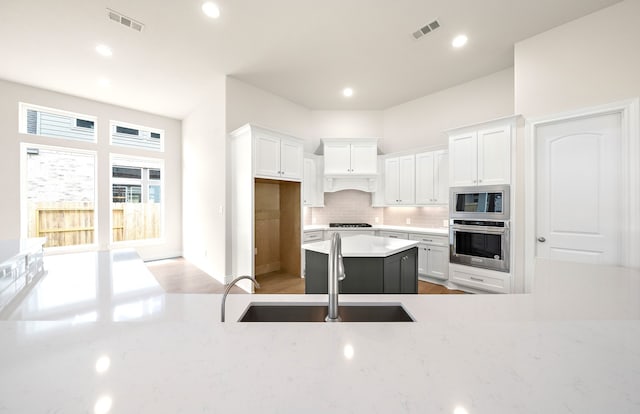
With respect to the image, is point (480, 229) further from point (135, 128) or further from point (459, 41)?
point (135, 128)

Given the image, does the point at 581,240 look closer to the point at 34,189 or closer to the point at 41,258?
the point at 41,258

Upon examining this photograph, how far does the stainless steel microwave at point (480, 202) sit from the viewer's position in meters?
3.08

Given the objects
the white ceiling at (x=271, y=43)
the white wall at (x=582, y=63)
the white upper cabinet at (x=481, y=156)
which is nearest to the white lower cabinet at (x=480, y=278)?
the white upper cabinet at (x=481, y=156)

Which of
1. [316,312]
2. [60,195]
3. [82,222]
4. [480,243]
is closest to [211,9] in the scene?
[316,312]

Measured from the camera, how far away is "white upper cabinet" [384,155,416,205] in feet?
14.5

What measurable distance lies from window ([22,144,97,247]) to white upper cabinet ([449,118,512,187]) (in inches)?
253

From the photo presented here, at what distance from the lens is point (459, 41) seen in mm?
3057

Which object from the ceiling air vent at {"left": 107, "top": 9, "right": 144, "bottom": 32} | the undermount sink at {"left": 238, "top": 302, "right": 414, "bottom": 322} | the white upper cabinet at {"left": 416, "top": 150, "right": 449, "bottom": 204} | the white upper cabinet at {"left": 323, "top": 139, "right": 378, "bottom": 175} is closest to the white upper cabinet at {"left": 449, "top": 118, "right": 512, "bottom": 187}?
the white upper cabinet at {"left": 416, "top": 150, "right": 449, "bottom": 204}

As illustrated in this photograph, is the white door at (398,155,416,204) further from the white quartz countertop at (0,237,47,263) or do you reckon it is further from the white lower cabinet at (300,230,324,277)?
the white quartz countertop at (0,237,47,263)

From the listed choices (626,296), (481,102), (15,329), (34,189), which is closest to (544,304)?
(626,296)

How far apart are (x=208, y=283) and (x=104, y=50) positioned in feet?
11.4

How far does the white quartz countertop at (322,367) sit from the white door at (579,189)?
2.60m

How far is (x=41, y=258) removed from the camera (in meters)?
1.65

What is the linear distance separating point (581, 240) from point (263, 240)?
4.25m
